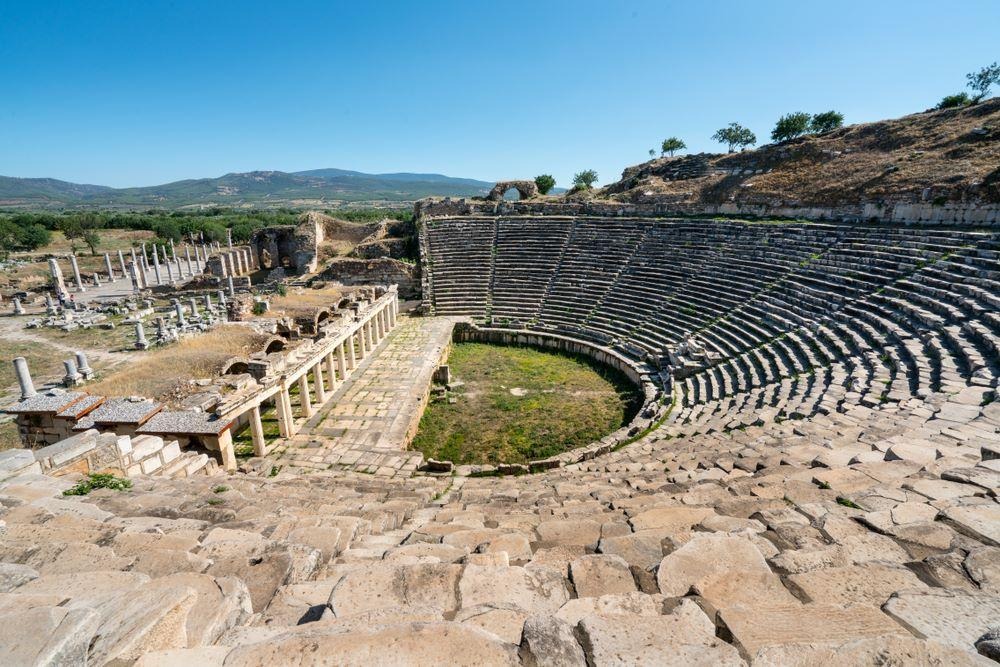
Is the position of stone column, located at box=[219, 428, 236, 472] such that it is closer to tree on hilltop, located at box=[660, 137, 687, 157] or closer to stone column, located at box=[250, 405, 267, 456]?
stone column, located at box=[250, 405, 267, 456]

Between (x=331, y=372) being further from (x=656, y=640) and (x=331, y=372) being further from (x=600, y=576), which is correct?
(x=656, y=640)

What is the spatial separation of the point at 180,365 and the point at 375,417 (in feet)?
20.9

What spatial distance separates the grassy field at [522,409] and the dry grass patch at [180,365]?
259 inches

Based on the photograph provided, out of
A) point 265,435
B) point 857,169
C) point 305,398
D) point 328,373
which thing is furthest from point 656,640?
point 857,169

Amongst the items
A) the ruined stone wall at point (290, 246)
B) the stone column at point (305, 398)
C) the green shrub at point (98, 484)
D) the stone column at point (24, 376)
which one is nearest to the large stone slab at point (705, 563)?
the green shrub at point (98, 484)

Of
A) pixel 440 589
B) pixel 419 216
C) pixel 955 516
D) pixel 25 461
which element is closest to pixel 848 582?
pixel 955 516

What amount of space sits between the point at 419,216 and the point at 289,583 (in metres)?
32.3

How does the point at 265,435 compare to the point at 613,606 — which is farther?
the point at 265,435

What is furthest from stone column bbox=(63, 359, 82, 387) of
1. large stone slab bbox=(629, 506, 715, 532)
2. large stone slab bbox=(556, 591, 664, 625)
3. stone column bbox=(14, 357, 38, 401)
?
large stone slab bbox=(556, 591, 664, 625)

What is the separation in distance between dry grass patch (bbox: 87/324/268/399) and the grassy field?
659 cm

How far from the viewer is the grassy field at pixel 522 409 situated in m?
12.3

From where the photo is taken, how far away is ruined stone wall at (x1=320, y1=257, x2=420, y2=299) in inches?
1123

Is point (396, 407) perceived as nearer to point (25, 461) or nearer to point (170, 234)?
point (25, 461)

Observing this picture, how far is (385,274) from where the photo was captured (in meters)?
28.9
